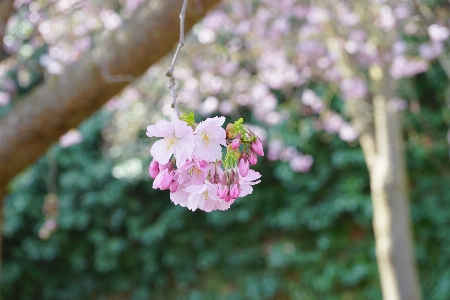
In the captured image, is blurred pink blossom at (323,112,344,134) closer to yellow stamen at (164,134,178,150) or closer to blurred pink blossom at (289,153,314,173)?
blurred pink blossom at (289,153,314,173)

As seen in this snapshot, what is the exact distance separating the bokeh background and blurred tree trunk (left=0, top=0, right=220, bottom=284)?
168 centimetres

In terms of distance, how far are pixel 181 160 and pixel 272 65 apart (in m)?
3.43

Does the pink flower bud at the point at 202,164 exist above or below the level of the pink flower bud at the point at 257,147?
above

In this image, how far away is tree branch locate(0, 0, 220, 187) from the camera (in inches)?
78.5

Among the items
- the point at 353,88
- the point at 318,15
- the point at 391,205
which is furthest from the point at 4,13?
the point at 391,205

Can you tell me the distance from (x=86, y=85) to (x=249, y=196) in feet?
11.4

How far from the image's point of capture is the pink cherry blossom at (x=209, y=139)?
811 mm

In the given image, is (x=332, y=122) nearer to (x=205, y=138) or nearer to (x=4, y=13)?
(x=4, y=13)

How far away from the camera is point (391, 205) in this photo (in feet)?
11.8

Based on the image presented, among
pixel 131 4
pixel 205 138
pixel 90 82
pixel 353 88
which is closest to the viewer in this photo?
pixel 205 138

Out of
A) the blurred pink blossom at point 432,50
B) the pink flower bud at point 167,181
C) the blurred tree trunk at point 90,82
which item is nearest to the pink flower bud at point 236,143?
the pink flower bud at point 167,181

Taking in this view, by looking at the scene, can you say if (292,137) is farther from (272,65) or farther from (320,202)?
(272,65)

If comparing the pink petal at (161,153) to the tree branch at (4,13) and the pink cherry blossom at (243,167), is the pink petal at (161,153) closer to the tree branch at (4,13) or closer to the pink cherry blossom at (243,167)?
the pink cherry blossom at (243,167)

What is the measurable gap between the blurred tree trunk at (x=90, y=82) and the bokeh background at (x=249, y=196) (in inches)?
66.1
